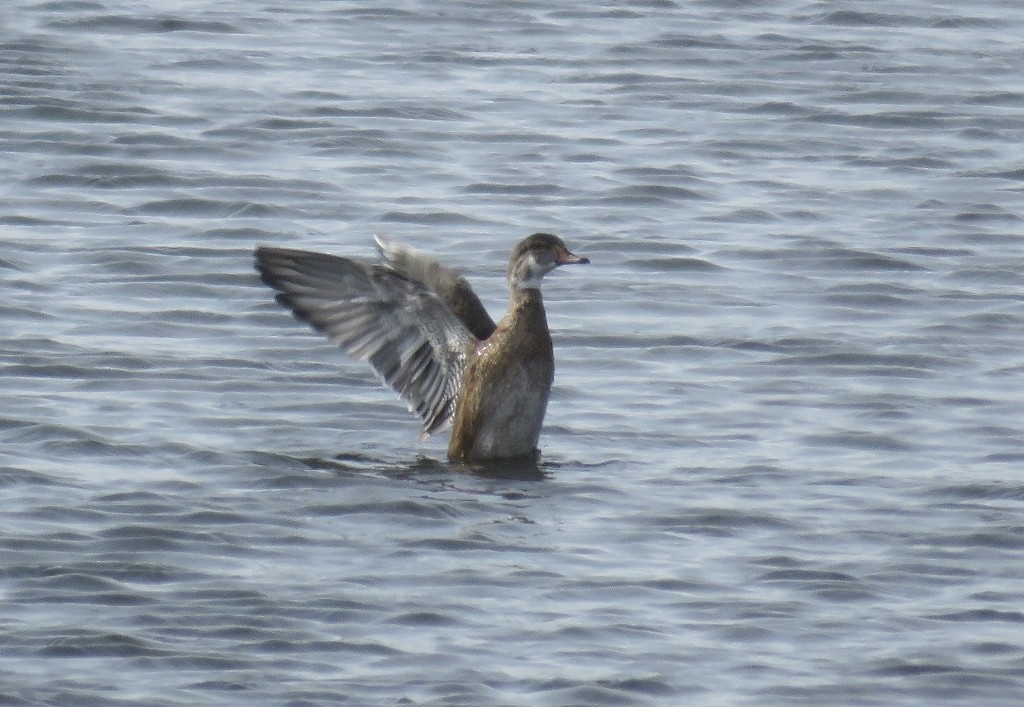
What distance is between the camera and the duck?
1062 centimetres

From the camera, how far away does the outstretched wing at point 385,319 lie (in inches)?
422

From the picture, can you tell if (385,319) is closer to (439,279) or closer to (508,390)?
(439,279)

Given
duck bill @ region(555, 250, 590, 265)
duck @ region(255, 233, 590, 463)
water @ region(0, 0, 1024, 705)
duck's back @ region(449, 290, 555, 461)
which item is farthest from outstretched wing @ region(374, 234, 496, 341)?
water @ region(0, 0, 1024, 705)

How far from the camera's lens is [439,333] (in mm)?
10875

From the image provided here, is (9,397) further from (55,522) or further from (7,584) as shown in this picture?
(7,584)

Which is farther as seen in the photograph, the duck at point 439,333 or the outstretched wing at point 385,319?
the outstretched wing at point 385,319

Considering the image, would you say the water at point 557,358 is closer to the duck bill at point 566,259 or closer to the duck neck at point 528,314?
the duck neck at point 528,314

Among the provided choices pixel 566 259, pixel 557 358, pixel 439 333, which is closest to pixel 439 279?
pixel 439 333

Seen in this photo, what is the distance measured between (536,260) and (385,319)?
2.34 feet

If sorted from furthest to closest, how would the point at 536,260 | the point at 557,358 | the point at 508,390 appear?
the point at 557,358 → the point at 536,260 → the point at 508,390

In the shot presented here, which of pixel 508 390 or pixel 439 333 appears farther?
pixel 439 333

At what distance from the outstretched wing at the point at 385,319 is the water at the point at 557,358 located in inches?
11.1

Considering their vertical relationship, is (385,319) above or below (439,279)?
below

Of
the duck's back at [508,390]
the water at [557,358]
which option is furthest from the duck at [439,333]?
the water at [557,358]
